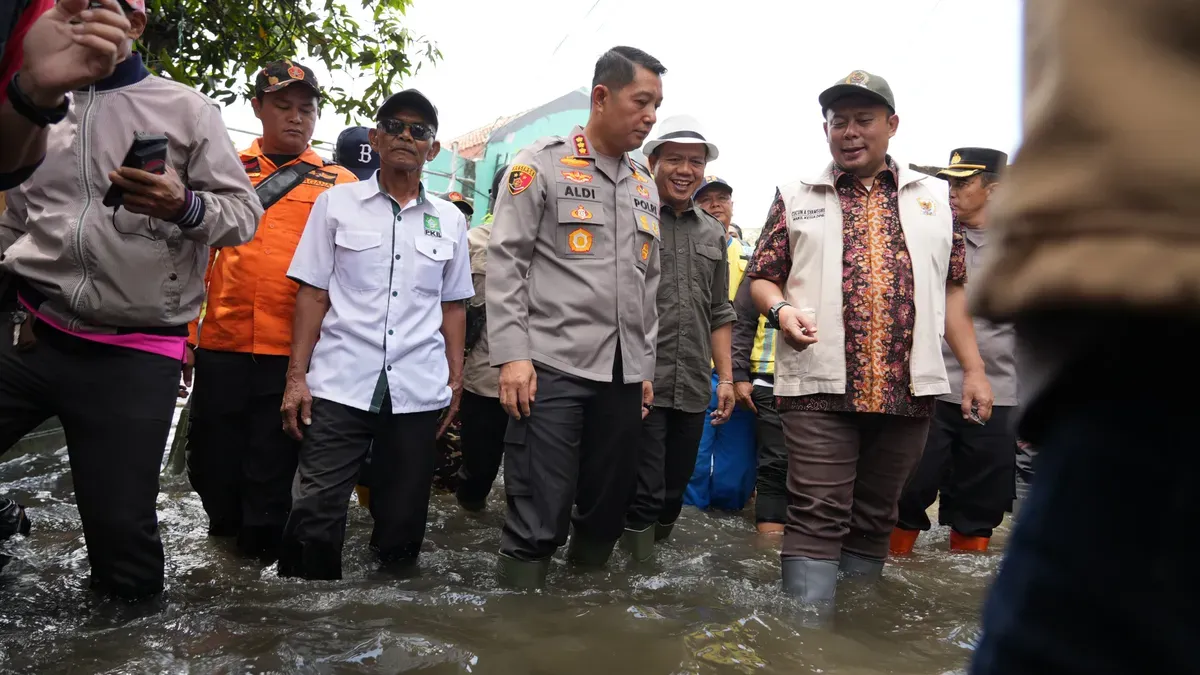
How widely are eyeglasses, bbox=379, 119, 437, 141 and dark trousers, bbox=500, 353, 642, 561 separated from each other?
49.7 inches

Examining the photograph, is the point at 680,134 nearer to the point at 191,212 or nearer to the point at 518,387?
the point at 518,387

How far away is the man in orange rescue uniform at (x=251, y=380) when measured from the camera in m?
4.25

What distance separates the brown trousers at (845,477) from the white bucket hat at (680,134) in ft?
7.06

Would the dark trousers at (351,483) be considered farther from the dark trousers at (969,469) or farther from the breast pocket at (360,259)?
the dark trousers at (969,469)

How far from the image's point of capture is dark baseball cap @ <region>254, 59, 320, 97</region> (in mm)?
4684

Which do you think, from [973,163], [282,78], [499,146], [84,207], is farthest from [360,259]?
[499,146]

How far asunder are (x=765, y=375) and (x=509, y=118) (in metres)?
17.4

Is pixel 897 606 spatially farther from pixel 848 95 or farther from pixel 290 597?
pixel 290 597

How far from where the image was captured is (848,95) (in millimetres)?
3646

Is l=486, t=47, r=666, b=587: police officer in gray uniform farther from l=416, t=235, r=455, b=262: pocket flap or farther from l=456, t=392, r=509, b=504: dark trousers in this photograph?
l=456, t=392, r=509, b=504: dark trousers

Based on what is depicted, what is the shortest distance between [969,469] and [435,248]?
3.17 m

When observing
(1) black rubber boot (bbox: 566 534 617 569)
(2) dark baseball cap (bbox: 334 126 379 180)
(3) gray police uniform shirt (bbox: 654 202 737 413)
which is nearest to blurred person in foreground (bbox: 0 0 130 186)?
(1) black rubber boot (bbox: 566 534 617 569)

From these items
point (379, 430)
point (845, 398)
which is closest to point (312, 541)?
point (379, 430)

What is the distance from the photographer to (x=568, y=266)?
3648 millimetres
